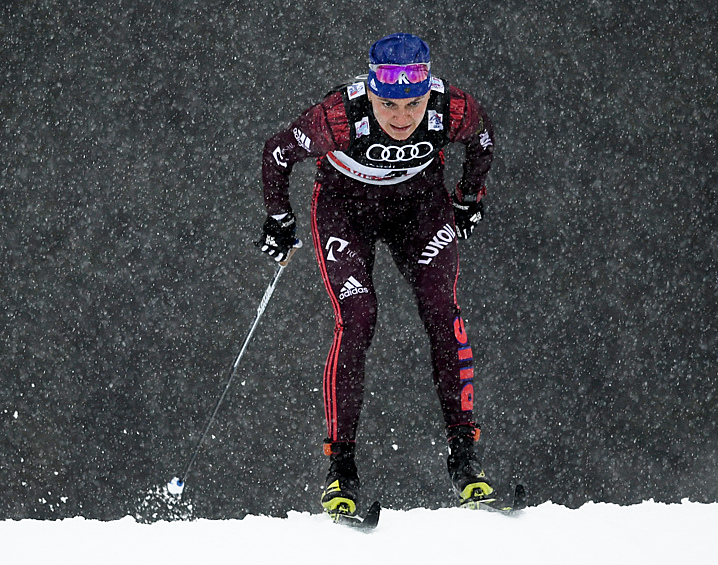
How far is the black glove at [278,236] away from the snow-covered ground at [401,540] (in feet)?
3.17

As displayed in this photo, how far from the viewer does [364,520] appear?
2379 mm

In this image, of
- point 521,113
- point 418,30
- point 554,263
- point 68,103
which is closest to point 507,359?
point 554,263

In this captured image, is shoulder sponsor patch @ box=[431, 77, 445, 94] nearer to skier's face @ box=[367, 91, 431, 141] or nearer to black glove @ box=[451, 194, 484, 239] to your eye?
skier's face @ box=[367, 91, 431, 141]

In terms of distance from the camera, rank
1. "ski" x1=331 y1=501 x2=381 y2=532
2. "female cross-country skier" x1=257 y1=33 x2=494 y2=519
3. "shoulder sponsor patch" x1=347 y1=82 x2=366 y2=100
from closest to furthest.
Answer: "ski" x1=331 y1=501 x2=381 y2=532 → "female cross-country skier" x1=257 y1=33 x2=494 y2=519 → "shoulder sponsor patch" x1=347 y1=82 x2=366 y2=100

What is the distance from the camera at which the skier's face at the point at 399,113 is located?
246 centimetres

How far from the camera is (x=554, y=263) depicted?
4.97m

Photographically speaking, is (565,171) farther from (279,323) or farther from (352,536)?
(352,536)

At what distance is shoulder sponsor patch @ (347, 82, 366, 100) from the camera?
259cm

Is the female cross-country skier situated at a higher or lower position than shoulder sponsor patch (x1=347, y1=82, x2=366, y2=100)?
lower

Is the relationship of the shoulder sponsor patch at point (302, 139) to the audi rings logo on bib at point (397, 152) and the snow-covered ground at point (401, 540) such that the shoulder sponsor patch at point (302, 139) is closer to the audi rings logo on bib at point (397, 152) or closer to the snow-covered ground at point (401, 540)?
the audi rings logo on bib at point (397, 152)

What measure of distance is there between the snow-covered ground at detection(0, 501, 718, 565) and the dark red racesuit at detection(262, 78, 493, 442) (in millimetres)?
345

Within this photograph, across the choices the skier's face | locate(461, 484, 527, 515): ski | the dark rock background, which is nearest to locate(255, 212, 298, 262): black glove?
the skier's face

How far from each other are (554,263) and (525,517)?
2.79 metres

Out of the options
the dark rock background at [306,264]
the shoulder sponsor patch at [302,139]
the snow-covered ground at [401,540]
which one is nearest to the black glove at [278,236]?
the shoulder sponsor patch at [302,139]
